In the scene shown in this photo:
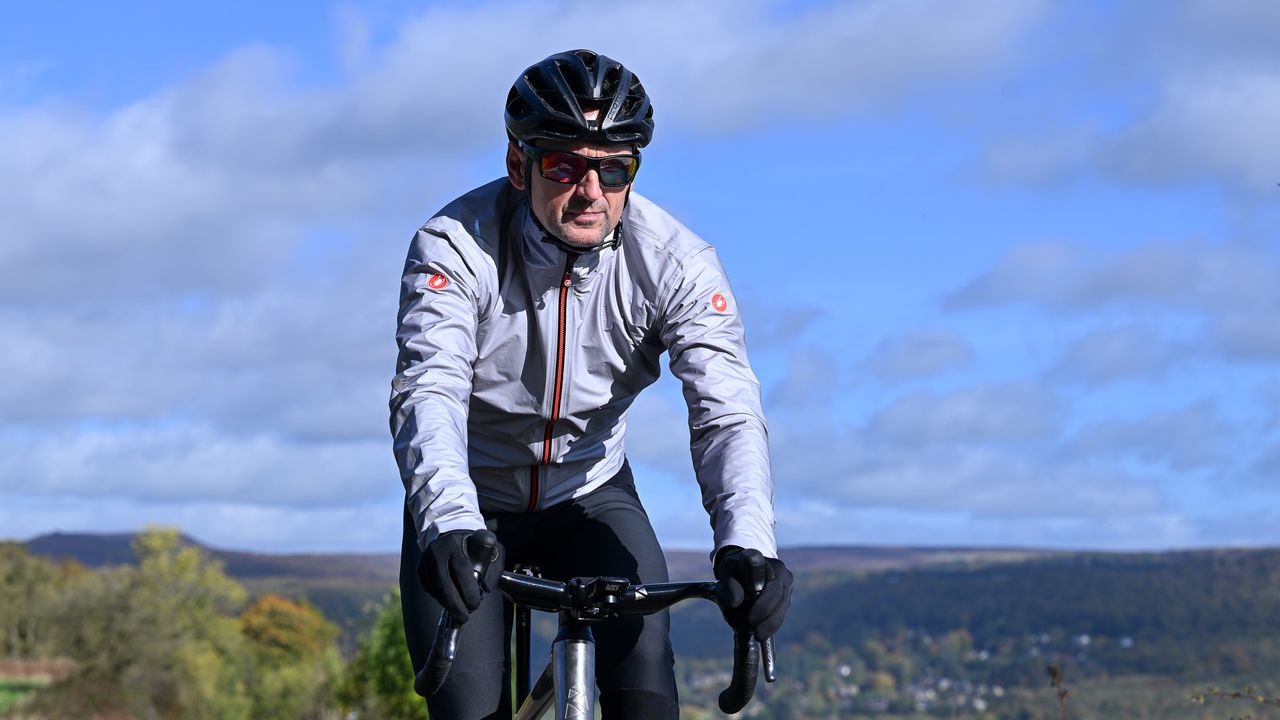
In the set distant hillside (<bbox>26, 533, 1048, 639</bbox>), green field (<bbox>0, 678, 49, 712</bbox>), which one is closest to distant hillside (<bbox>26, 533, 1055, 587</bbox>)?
distant hillside (<bbox>26, 533, 1048, 639</bbox>)

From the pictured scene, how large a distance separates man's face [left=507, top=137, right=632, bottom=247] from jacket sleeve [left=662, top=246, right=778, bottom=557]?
0.30 m

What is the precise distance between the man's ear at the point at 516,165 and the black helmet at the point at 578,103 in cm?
12

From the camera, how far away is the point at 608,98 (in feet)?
16.7

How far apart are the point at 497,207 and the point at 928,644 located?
332 feet

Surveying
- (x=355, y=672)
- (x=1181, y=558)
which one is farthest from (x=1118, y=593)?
(x=355, y=672)

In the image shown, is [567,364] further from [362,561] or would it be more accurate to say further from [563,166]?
[362,561]

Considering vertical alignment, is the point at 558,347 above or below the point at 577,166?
below

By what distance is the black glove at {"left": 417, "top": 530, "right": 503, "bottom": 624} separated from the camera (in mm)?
4312

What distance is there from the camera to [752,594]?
4.45 metres

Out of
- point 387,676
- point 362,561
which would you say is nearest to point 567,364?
point 387,676

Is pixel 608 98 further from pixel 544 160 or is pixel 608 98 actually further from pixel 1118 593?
pixel 1118 593

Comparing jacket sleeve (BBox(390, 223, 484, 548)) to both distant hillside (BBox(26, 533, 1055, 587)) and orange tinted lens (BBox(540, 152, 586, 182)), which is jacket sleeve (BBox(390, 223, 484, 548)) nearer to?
orange tinted lens (BBox(540, 152, 586, 182))

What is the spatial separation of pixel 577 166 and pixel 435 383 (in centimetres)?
75

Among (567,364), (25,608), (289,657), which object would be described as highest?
(25,608)
